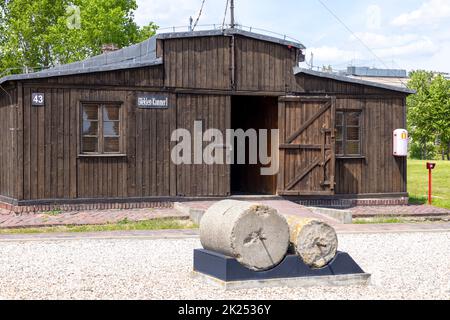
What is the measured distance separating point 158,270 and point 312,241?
7.46 feet

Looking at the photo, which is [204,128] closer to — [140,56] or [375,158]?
[140,56]

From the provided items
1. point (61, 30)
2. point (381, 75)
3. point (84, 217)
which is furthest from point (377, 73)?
point (84, 217)

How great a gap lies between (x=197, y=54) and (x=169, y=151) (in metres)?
2.47

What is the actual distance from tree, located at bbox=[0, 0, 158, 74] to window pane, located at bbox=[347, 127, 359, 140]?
22339 millimetres

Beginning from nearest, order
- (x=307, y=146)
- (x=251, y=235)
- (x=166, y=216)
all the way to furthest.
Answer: (x=251, y=235)
(x=166, y=216)
(x=307, y=146)

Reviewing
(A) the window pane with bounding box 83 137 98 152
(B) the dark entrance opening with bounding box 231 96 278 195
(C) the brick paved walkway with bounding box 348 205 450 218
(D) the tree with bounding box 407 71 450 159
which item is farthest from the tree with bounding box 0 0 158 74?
(C) the brick paved walkway with bounding box 348 205 450 218

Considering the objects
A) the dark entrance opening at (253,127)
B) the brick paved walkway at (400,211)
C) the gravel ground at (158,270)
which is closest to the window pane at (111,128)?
the dark entrance opening at (253,127)

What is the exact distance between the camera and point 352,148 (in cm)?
1939

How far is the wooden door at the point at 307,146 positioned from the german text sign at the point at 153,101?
2934 mm

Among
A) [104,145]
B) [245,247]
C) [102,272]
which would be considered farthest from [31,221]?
[245,247]

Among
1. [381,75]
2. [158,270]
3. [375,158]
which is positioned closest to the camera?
[158,270]

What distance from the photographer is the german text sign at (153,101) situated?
1742 cm

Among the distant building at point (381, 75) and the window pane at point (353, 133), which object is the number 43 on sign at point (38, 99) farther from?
the distant building at point (381, 75)
